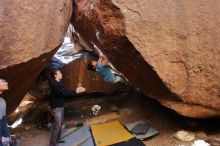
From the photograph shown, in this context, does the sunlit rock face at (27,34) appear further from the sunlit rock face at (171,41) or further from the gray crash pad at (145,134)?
the gray crash pad at (145,134)

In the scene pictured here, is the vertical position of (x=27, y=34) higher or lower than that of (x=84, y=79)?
higher

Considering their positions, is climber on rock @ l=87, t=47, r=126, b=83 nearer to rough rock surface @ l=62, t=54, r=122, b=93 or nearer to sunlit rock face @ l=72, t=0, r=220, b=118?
rough rock surface @ l=62, t=54, r=122, b=93

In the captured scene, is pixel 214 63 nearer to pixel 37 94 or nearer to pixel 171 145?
pixel 171 145

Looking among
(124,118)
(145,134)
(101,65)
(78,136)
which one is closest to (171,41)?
(145,134)

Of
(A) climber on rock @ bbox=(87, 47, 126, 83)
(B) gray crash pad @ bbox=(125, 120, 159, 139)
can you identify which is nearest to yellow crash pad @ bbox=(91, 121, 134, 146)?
(B) gray crash pad @ bbox=(125, 120, 159, 139)

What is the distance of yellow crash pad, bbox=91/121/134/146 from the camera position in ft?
15.0

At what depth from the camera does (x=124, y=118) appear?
534cm

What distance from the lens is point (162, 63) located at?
155 inches

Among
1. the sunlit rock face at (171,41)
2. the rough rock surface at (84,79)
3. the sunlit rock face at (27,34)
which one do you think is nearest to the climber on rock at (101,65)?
the rough rock surface at (84,79)

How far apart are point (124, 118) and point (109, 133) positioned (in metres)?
0.62

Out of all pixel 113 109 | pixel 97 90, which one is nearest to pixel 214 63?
pixel 113 109

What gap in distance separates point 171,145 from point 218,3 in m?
2.07

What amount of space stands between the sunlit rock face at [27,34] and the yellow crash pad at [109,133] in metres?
1.40

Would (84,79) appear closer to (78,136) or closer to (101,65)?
(101,65)
